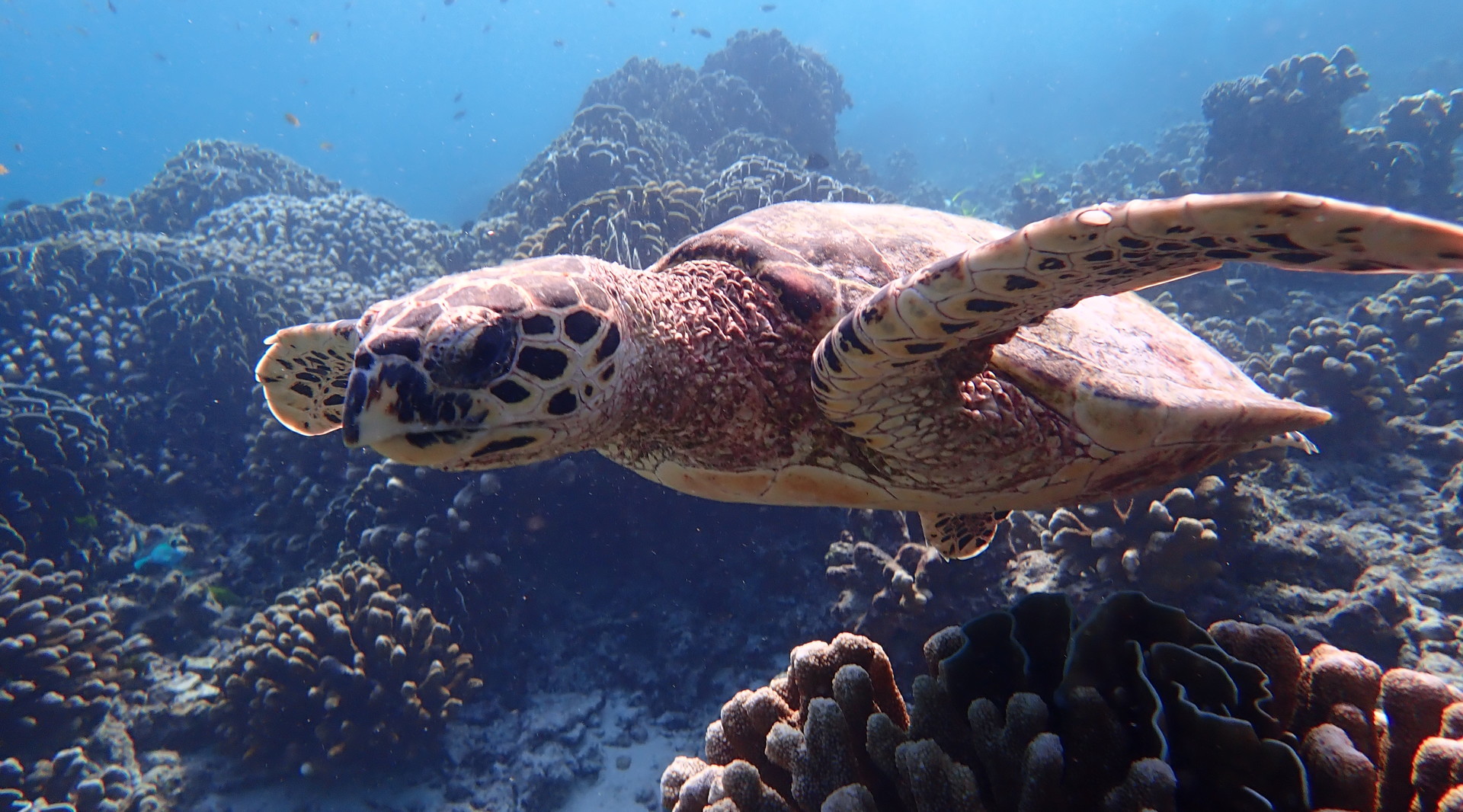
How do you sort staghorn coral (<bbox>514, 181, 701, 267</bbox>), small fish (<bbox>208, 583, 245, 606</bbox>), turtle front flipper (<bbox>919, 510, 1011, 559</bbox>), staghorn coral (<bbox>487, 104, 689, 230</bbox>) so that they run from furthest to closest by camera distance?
staghorn coral (<bbox>487, 104, 689, 230</bbox>) < staghorn coral (<bbox>514, 181, 701, 267</bbox>) < small fish (<bbox>208, 583, 245, 606</bbox>) < turtle front flipper (<bbox>919, 510, 1011, 559</bbox>)

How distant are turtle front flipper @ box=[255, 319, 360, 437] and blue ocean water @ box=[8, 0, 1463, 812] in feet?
0.10

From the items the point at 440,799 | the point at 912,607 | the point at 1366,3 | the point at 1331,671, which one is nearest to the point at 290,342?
the point at 440,799

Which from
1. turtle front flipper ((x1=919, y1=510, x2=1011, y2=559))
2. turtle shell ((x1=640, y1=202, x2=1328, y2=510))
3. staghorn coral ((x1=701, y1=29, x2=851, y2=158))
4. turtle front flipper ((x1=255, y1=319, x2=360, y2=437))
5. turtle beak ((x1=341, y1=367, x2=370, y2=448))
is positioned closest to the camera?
turtle beak ((x1=341, y1=367, x2=370, y2=448))

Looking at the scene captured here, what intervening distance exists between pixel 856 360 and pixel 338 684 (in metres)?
4.55

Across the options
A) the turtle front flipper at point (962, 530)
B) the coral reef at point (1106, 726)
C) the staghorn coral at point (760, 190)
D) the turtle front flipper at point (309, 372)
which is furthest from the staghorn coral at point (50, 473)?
the turtle front flipper at point (962, 530)

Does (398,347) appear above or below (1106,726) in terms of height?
above

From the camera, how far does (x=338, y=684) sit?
427 cm

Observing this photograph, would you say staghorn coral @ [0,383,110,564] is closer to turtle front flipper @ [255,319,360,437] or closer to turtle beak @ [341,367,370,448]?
turtle front flipper @ [255,319,360,437]

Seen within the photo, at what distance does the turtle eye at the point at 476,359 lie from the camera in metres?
1.64

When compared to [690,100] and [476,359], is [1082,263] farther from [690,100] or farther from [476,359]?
[690,100]

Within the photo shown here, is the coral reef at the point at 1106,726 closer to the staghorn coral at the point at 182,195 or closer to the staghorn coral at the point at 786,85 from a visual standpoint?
the staghorn coral at the point at 786,85

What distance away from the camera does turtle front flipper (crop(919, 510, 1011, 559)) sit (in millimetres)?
3150

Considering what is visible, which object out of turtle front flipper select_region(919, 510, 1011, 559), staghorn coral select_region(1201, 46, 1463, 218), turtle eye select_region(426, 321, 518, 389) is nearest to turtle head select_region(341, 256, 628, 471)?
turtle eye select_region(426, 321, 518, 389)

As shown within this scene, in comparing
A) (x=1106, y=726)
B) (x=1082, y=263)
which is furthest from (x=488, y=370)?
(x=1106, y=726)
